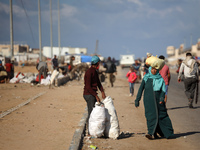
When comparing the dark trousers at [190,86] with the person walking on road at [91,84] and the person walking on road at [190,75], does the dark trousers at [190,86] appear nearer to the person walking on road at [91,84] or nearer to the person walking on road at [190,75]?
the person walking on road at [190,75]

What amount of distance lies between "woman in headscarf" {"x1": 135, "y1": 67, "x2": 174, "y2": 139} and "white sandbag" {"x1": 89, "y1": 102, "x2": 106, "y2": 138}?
3.18 ft

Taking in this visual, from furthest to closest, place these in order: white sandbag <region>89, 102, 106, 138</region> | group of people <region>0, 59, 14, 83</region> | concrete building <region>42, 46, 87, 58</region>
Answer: concrete building <region>42, 46, 87, 58</region>, group of people <region>0, 59, 14, 83</region>, white sandbag <region>89, 102, 106, 138</region>

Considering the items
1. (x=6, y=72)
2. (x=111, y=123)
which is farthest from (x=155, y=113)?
(x=6, y=72)

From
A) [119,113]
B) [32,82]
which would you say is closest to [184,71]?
[119,113]

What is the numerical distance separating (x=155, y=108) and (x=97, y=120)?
4.12ft

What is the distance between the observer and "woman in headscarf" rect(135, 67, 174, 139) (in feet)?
21.2

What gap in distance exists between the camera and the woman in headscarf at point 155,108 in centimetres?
648

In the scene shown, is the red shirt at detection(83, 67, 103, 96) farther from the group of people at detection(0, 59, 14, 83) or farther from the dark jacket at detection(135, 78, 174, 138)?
the group of people at detection(0, 59, 14, 83)

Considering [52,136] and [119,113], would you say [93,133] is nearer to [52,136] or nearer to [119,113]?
[52,136]

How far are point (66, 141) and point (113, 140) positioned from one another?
42.3 inches

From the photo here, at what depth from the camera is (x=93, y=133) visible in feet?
21.4

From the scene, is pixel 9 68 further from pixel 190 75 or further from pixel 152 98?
pixel 152 98

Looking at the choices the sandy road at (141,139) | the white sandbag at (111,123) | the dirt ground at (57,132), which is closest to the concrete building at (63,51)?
the dirt ground at (57,132)

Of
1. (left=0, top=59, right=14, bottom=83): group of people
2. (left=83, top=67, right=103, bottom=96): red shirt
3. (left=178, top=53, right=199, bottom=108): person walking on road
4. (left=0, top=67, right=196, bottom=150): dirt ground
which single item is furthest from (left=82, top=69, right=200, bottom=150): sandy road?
(left=0, top=59, right=14, bottom=83): group of people
